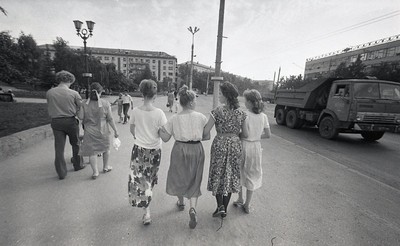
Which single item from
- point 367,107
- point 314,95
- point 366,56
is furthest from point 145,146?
point 366,56

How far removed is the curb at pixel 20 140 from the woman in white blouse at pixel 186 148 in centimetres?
433

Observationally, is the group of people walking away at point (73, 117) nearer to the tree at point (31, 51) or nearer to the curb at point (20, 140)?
the curb at point (20, 140)

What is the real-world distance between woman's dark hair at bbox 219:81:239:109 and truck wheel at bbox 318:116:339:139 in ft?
21.4

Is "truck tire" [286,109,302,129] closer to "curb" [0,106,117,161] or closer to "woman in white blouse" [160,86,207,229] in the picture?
"woman in white blouse" [160,86,207,229]

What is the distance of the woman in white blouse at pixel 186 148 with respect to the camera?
7.06 ft

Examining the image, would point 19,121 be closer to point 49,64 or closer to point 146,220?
point 146,220

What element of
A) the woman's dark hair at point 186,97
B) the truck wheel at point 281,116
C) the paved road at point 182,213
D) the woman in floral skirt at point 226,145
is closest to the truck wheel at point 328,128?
the truck wheel at point 281,116

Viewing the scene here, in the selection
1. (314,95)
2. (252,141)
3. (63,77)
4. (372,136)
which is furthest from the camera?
(314,95)

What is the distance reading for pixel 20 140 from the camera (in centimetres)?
462

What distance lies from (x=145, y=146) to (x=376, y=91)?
8342 mm

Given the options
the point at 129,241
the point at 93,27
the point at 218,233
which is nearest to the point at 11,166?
the point at 129,241

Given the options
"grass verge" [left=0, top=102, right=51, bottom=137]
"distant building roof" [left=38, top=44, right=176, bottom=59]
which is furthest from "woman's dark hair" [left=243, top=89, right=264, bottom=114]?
"distant building roof" [left=38, top=44, right=176, bottom=59]

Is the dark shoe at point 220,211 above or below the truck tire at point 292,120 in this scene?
below

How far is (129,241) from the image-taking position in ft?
6.61
